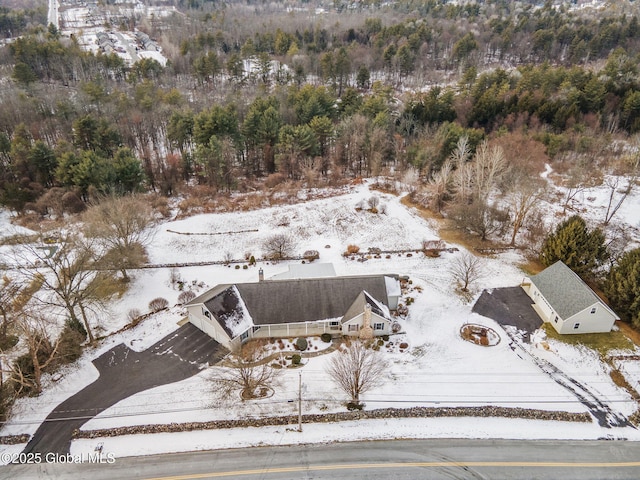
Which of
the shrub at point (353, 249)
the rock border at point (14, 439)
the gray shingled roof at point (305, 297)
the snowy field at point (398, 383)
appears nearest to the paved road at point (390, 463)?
the snowy field at point (398, 383)

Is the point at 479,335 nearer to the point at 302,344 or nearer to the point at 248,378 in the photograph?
the point at 302,344

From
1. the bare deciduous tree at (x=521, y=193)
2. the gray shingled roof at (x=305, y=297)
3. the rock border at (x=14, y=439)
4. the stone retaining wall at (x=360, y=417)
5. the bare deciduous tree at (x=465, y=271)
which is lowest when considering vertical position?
the stone retaining wall at (x=360, y=417)

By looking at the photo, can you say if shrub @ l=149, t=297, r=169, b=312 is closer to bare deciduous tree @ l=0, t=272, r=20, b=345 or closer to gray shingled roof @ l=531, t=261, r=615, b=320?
bare deciduous tree @ l=0, t=272, r=20, b=345

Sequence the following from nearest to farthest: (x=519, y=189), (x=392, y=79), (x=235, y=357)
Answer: (x=235, y=357) → (x=519, y=189) → (x=392, y=79)

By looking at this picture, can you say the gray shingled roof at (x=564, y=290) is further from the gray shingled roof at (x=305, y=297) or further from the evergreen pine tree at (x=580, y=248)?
the gray shingled roof at (x=305, y=297)

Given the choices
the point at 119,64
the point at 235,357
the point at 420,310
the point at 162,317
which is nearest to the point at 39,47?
the point at 119,64

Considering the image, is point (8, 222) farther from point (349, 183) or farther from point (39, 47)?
point (39, 47)

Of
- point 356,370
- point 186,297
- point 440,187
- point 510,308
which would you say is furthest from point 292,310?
point 440,187

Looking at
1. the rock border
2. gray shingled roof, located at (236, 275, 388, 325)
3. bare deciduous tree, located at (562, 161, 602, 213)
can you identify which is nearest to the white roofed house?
gray shingled roof, located at (236, 275, 388, 325)
